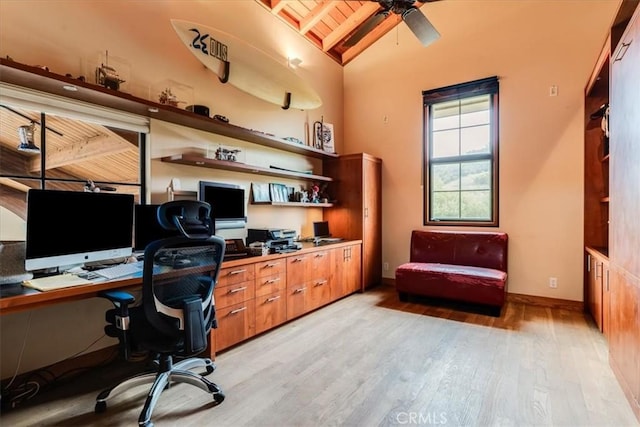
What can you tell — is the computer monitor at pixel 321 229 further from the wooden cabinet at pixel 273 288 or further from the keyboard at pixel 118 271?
the keyboard at pixel 118 271

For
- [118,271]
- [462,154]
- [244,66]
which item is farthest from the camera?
[462,154]

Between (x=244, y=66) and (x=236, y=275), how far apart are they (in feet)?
7.00

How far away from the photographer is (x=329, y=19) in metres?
4.56

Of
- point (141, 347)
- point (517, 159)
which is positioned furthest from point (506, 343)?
point (141, 347)

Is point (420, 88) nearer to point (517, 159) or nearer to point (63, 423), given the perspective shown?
point (517, 159)

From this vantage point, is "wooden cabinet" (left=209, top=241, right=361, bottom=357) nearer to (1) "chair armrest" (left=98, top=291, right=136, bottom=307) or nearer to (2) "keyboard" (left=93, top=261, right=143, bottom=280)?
Answer: (2) "keyboard" (left=93, top=261, right=143, bottom=280)

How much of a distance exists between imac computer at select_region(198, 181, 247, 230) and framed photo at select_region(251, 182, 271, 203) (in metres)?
0.29

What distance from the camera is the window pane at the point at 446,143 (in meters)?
4.42

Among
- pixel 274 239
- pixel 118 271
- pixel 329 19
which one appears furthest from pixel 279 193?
pixel 329 19

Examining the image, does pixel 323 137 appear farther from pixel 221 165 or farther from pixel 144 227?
pixel 144 227

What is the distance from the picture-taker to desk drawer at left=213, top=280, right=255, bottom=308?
252cm

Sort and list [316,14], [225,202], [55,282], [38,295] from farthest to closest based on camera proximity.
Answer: [316,14]
[225,202]
[55,282]
[38,295]

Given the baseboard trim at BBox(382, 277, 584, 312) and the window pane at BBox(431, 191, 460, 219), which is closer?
the baseboard trim at BBox(382, 277, 584, 312)

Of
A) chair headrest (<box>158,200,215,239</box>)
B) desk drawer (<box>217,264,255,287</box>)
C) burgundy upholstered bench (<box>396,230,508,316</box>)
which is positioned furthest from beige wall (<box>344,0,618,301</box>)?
chair headrest (<box>158,200,215,239</box>)
